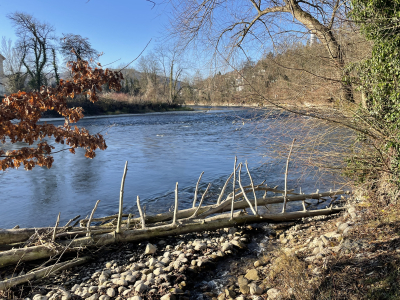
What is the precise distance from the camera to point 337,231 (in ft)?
16.9

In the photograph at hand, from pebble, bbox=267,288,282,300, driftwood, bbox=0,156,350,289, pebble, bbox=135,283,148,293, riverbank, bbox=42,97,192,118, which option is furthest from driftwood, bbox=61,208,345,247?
riverbank, bbox=42,97,192,118

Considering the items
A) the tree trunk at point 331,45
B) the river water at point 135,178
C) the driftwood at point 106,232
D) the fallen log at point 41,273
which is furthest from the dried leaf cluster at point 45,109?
the tree trunk at point 331,45

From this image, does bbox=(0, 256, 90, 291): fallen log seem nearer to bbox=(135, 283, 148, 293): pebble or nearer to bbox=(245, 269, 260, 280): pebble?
bbox=(135, 283, 148, 293): pebble

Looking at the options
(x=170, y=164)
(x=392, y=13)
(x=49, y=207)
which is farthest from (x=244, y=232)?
(x=170, y=164)

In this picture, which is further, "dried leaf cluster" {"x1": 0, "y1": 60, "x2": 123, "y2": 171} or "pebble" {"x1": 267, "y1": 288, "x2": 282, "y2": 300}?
"dried leaf cluster" {"x1": 0, "y1": 60, "x2": 123, "y2": 171}

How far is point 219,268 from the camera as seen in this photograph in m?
4.77

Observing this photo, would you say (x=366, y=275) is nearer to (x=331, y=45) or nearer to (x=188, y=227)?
(x=188, y=227)

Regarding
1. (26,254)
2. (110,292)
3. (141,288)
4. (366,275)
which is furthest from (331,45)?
(26,254)

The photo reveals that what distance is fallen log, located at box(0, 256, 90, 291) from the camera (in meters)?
4.04

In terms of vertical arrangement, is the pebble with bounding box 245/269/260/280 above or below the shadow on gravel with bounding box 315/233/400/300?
below

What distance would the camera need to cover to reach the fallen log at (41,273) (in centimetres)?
404

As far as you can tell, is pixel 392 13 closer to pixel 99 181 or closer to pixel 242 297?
pixel 242 297

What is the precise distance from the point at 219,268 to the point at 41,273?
2.65 metres

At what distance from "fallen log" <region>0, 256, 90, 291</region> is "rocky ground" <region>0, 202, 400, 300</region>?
9 cm
